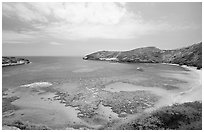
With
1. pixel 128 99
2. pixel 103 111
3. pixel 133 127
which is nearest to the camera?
pixel 133 127

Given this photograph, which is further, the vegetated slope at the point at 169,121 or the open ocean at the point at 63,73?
the open ocean at the point at 63,73

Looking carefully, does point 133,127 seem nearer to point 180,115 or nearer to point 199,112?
point 180,115

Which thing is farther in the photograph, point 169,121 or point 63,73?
point 63,73

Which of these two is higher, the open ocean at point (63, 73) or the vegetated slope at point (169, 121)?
the vegetated slope at point (169, 121)

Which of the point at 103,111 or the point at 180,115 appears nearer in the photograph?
the point at 180,115

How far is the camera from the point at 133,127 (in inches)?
392

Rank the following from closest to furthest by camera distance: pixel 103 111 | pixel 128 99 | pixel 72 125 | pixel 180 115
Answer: pixel 180 115 → pixel 72 125 → pixel 103 111 → pixel 128 99

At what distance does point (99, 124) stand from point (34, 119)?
255 inches

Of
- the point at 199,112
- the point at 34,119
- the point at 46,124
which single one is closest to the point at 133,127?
the point at 199,112

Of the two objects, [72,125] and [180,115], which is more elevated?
[180,115]

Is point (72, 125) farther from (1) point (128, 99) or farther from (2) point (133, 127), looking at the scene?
(1) point (128, 99)

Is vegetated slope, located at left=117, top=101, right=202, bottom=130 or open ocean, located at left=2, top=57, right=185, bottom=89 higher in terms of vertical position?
vegetated slope, located at left=117, top=101, right=202, bottom=130

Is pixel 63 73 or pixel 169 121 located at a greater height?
pixel 169 121

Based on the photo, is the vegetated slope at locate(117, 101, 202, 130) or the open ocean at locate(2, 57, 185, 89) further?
the open ocean at locate(2, 57, 185, 89)
